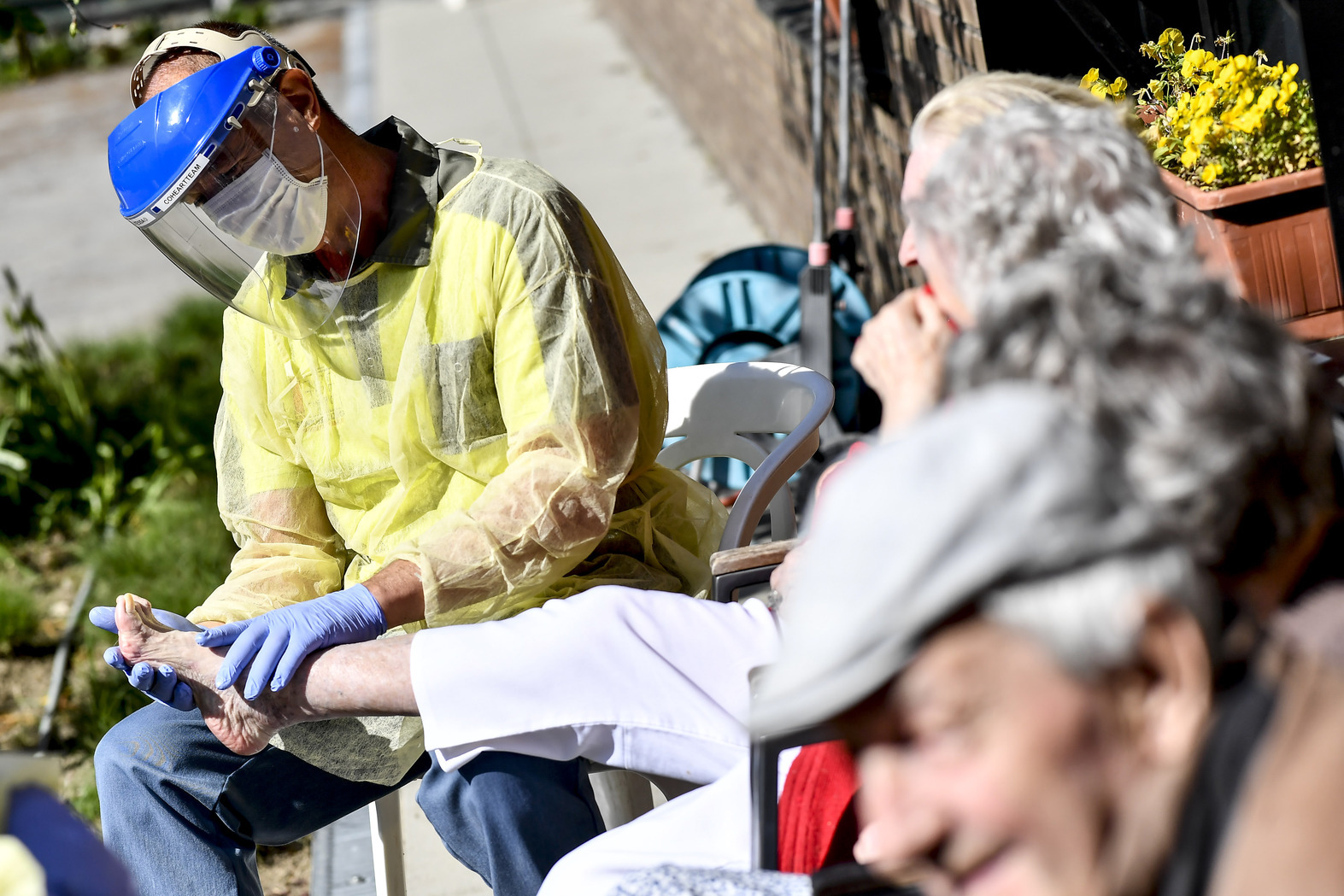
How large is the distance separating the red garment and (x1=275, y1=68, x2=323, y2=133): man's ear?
1253 mm

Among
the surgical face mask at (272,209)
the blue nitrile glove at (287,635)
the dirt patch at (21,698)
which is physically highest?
the surgical face mask at (272,209)

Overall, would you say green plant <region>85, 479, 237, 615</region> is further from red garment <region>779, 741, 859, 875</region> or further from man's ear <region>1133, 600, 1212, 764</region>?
man's ear <region>1133, 600, 1212, 764</region>

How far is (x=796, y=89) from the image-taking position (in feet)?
14.9

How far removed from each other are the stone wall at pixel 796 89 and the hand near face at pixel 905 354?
1.44 metres

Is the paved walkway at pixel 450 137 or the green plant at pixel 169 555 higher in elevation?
the paved walkway at pixel 450 137

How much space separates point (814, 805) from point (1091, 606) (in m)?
0.69

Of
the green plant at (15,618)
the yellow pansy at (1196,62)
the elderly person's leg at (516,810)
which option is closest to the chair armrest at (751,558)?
the elderly person's leg at (516,810)

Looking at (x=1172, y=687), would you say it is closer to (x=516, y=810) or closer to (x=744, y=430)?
(x=516, y=810)

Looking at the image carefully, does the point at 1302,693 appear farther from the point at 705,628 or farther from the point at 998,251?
the point at 705,628

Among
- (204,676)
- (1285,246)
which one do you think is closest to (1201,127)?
(1285,246)

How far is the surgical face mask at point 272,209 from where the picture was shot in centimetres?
191

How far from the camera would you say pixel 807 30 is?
4.39m

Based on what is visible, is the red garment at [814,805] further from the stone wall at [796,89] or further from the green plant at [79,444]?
the green plant at [79,444]

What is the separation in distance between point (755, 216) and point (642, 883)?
180 inches
